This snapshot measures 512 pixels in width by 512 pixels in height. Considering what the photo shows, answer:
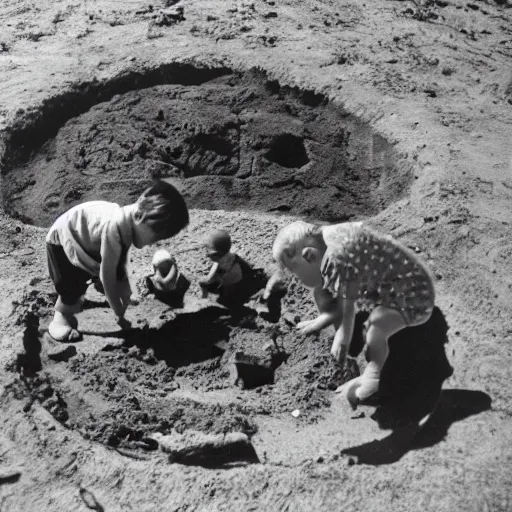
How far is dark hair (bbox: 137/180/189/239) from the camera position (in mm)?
4188

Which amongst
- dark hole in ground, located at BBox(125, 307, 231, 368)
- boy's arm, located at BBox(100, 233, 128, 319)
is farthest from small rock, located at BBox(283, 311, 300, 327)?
boy's arm, located at BBox(100, 233, 128, 319)

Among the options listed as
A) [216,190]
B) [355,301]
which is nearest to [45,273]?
[216,190]

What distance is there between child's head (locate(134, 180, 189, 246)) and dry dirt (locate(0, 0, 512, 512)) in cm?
100

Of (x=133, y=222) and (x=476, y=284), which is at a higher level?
(x=133, y=222)

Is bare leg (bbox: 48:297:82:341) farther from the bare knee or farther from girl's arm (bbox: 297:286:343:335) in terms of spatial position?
the bare knee

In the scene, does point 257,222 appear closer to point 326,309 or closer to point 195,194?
point 195,194

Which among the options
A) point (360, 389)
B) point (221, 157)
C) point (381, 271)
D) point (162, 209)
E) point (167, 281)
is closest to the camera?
point (381, 271)

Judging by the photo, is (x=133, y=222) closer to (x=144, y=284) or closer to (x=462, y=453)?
(x=144, y=284)

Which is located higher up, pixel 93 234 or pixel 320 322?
pixel 93 234

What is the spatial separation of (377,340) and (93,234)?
1.86m

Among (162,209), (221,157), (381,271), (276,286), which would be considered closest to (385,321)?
(381,271)

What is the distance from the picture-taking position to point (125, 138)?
22.7 ft

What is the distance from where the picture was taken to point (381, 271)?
152 inches

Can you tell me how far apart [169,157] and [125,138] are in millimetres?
534
